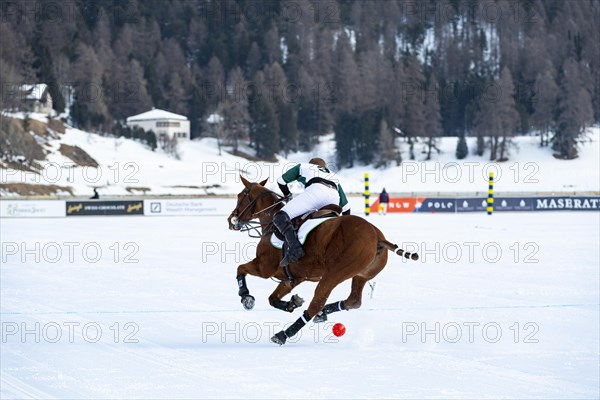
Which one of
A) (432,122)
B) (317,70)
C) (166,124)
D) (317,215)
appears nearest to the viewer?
(317,215)

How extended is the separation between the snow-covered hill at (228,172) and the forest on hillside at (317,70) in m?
2.82

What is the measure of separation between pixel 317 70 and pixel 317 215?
11622 cm

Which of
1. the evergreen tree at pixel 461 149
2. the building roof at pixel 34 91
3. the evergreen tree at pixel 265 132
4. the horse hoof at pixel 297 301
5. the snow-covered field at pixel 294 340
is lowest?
the snow-covered field at pixel 294 340

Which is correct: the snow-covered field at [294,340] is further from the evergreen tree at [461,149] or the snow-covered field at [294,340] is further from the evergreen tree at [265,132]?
the evergreen tree at [265,132]

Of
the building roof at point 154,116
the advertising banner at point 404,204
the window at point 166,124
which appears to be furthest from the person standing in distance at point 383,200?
the building roof at point 154,116

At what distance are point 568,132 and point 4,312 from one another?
81.3 m

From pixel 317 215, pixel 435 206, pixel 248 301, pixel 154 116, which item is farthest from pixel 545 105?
pixel 248 301

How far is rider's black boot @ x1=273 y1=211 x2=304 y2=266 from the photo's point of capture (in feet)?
26.8

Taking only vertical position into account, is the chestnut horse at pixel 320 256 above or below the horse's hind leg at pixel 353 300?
above

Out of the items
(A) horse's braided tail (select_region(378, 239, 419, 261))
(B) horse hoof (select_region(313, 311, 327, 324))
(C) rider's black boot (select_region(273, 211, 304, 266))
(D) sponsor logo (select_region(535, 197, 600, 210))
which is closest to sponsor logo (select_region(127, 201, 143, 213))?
(D) sponsor logo (select_region(535, 197, 600, 210))

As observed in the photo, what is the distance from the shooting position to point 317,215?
8445mm

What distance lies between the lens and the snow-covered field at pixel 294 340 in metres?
7.00

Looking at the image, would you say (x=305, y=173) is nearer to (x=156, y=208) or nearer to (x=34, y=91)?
(x=156, y=208)

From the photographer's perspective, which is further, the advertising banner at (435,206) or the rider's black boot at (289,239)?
the advertising banner at (435,206)
